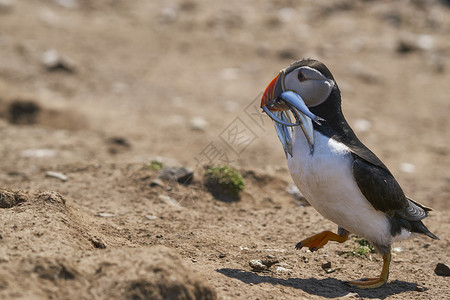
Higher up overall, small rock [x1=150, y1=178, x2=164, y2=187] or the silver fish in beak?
A: the silver fish in beak

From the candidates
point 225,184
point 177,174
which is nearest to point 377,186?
point 225,184

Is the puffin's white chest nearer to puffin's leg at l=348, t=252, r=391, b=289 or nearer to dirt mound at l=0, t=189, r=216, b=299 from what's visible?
puffin's leg at l=348, t=252, r=391, b=289

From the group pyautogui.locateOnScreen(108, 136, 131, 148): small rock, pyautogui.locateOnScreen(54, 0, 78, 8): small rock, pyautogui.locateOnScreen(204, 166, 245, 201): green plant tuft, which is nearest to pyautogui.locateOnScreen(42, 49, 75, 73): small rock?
pyautogui.locateOnScreen(54, 0, 78, 8): small rock

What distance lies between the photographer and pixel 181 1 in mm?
15859

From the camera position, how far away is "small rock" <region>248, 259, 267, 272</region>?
5.04 metres

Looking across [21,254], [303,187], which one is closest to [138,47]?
[303,187]

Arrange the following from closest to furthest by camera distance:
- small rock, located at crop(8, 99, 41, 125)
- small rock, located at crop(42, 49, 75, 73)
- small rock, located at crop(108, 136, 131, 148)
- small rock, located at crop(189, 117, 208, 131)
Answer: small rock, located at crop(108, 136, 131, 148) < small rock, located at crop(8, 99, 41, 125) < small rock, located at crop(189, 117, 208, 131) < small rock, located at crop(42, 49, 75, 73)

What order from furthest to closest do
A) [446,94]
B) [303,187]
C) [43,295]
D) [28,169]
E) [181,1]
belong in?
1. [181,1]
2. [446,94]
3. [28,169]
4. [303,187]
5. [43,295]

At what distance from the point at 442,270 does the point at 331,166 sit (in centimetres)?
176

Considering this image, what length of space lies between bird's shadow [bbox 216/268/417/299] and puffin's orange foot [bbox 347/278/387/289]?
0.11 feet

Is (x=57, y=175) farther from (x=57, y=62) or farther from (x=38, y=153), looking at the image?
(x=57, y=62)

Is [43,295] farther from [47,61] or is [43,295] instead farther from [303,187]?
[47,61]

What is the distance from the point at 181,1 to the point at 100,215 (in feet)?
35.8

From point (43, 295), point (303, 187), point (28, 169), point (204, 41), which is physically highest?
point (204, 41)
